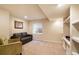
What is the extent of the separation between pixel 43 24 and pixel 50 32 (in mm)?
669

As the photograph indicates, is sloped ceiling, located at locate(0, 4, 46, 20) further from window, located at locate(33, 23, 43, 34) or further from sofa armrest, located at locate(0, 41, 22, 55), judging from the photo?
window, located at locate(33, 23, 43, 34)

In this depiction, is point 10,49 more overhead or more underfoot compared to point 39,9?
more underfoot

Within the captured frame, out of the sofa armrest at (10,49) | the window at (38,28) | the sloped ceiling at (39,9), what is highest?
the sloped ceiling at (39,9)

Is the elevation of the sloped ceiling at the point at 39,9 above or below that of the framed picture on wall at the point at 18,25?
above

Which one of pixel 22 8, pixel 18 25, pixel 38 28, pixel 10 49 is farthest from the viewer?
pixel 38 28

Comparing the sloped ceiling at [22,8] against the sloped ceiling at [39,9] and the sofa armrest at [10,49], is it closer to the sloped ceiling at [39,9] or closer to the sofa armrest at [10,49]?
the sloped ceiling at [39,9]

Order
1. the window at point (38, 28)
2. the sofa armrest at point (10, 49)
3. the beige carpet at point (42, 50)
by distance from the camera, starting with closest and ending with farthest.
Answer: the sofa armrest at point (10, 49), the beige carpet at point (42, 50), the window at point (38, 28)

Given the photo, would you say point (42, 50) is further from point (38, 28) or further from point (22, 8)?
point (38, 28)

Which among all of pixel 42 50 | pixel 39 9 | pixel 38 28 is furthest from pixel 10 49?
pixel 38 28

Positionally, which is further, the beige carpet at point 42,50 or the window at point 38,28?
the window at point 38,28

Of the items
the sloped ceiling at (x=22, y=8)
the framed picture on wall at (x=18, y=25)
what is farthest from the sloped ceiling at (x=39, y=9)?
the framed picture on wall at (x=18, y=25)

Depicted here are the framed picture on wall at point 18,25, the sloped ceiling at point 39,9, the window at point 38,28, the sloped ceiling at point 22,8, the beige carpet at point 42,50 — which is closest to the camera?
the sloped ceiling at point 39,9

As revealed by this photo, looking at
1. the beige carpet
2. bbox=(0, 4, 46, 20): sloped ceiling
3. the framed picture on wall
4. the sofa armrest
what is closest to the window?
the framed picture on wall
